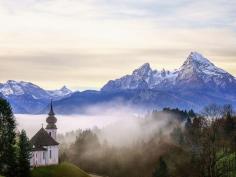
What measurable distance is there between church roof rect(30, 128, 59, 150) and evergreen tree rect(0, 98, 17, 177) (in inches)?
1717

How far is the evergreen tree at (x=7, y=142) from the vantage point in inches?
4400

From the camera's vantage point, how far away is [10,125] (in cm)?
11700

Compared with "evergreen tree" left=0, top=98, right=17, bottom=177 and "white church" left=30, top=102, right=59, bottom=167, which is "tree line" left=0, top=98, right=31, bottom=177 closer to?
"evergreen tree" left=0, top=98, right=17, bottom=177

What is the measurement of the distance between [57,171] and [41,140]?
15.3 metres

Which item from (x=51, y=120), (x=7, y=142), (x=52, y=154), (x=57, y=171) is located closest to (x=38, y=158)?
(x=52, y=154)

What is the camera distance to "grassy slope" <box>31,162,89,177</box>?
5669 inches

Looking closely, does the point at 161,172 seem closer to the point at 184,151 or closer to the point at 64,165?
the point at 64,165

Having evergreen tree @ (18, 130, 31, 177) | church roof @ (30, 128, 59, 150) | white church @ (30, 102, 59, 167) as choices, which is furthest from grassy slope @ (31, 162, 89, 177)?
evergreen tree @ (18, 130, 31, 177)

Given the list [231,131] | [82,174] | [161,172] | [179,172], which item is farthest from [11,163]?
[231,131]

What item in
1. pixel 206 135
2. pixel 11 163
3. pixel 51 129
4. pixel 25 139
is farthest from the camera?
pixel 51 129

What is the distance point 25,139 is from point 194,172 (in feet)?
142

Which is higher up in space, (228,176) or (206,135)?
(206,135)

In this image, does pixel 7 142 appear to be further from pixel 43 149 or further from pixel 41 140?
pixel 41 140

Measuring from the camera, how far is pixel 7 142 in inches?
4461
